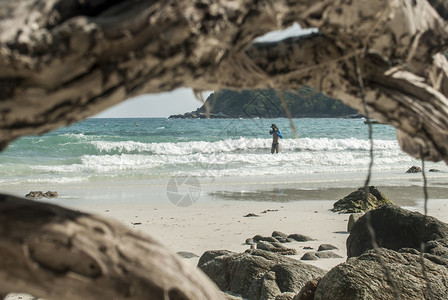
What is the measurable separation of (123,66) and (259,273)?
4481 millimetres

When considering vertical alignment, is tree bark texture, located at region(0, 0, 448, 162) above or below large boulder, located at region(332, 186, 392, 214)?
above

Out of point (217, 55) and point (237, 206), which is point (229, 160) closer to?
point (237, 206)

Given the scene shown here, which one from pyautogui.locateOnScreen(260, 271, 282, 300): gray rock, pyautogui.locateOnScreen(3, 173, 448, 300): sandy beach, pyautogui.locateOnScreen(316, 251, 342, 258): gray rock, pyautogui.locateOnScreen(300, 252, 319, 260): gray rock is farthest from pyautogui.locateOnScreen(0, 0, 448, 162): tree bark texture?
pyautogui.locateOnScreen(316, 251, 342, 258): gray rock

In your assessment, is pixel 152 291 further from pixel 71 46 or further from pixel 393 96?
pixel 393 96

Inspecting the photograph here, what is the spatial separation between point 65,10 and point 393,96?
1328mm

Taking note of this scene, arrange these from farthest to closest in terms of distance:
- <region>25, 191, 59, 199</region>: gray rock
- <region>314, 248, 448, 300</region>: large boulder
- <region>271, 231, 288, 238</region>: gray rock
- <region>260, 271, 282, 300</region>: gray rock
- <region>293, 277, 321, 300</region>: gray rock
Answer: <region>25, 191, 59, 199</region>: gray rock < <region>271, 231, 288, 238</region>: gray rock < <region>260, 271, 282, 300</region>: gray rock < <region>293, 277, 321, 300</region>: gray rock < <region>314, 248, 448, 300</region>: large boulder

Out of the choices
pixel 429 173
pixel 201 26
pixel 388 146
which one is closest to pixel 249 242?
pixel 201 26

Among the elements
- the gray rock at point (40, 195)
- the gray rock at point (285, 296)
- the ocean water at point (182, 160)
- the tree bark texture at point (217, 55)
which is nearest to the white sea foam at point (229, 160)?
the ocean water at point (182, 160)

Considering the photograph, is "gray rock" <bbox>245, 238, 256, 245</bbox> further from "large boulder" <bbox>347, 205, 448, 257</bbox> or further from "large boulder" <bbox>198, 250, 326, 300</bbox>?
"large boulder" <bbox>198, 250, 326, 300</bbox>

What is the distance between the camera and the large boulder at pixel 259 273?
538 cm

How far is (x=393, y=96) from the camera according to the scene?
2133mm

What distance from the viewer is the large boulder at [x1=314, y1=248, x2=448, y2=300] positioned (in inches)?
164

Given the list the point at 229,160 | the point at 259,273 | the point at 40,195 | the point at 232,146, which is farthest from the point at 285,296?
the point at 232,146

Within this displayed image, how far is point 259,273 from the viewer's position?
5.64 metres
